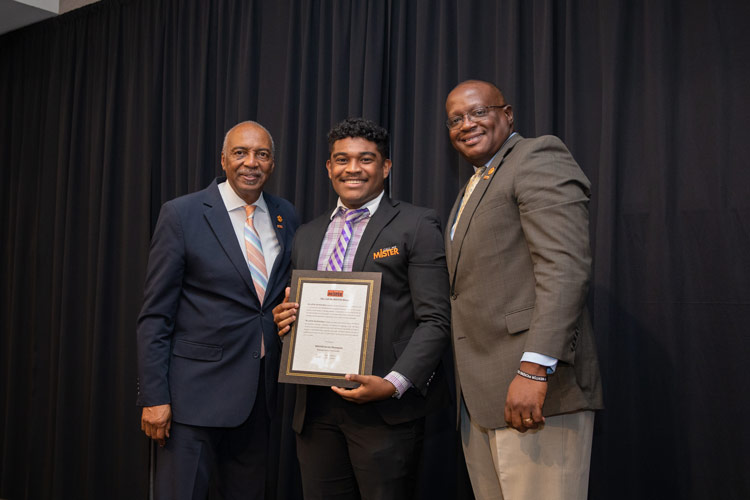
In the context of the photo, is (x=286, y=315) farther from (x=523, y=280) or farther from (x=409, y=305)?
(x=523, y=280)

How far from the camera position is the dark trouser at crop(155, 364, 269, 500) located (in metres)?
2.08

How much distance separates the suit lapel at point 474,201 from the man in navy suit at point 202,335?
74cm

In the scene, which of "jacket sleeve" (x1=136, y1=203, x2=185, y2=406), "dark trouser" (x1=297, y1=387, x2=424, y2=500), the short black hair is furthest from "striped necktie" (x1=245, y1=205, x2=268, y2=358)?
the short black hair

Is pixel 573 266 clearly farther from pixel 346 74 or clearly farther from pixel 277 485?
pixel 277 485

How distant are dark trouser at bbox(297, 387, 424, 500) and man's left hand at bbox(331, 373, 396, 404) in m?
0.12

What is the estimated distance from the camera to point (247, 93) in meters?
3.34

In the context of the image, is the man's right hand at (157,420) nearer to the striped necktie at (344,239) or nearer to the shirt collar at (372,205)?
the striped necktie at (344,239)

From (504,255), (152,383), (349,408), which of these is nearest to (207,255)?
(152,383)

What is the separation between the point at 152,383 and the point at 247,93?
1865mm

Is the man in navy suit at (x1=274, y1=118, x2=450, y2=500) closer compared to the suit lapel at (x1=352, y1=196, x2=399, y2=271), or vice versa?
the man in navy suit at (x1=274, y1=118, x2=450, y2=500)

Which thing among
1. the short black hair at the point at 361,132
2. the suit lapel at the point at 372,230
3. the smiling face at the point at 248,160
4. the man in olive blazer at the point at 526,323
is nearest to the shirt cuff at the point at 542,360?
the man in olive blazer at the point at 526,323

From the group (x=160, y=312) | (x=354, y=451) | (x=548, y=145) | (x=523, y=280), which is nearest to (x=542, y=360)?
(x=523, y=280)

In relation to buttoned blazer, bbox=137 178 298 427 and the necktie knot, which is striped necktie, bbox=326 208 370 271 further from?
buttoned blazer, bbox=137 178 298 427

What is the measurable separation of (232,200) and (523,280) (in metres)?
1.19
